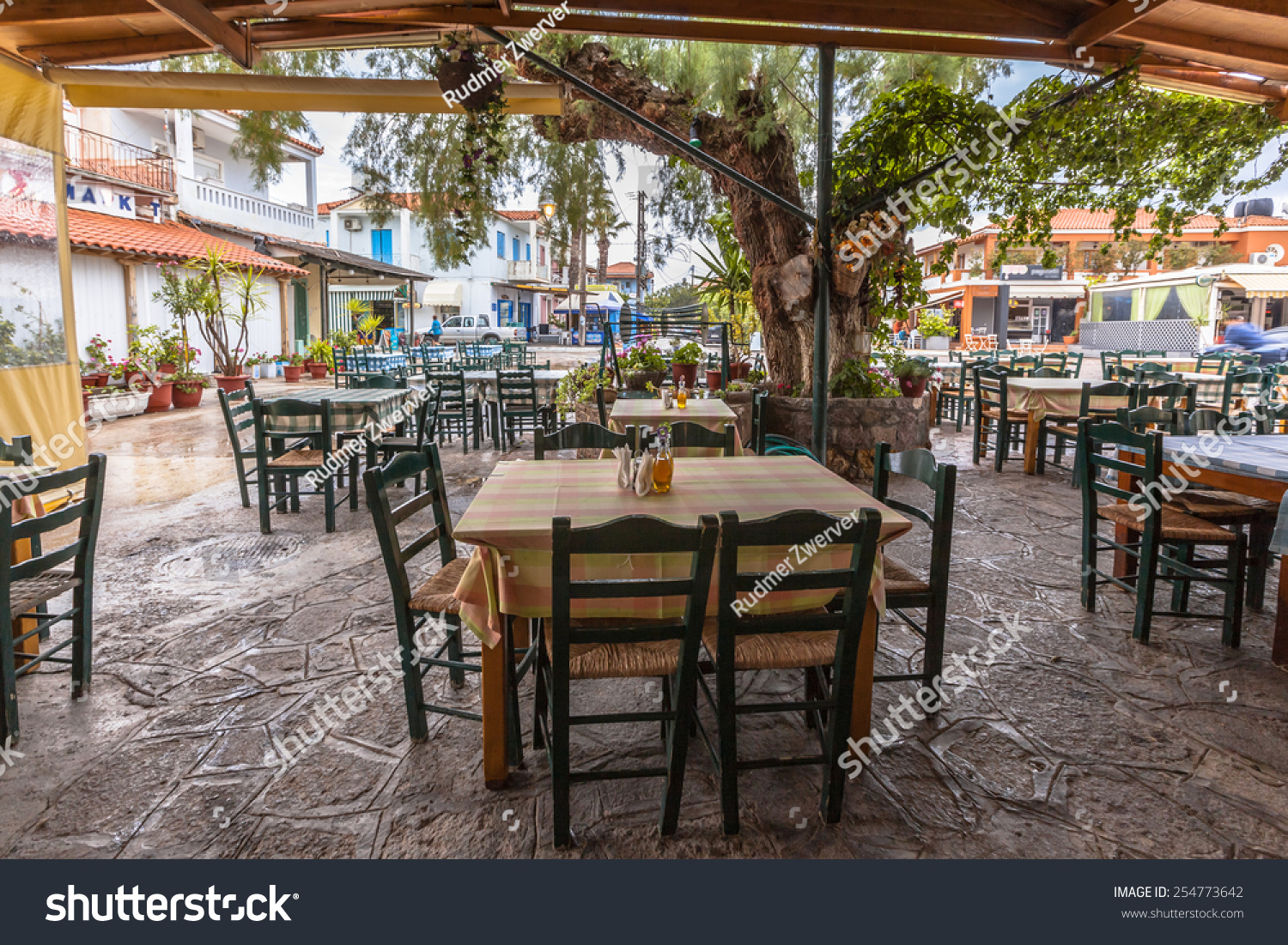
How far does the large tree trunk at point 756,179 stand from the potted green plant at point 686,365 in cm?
79

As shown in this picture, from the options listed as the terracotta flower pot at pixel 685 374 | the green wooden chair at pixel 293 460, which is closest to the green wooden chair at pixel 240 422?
the green wooden chair at pixel 293 460

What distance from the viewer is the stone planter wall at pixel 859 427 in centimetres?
666

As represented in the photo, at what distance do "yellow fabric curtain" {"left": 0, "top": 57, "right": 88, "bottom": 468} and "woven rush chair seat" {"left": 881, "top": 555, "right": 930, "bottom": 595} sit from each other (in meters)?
4.77

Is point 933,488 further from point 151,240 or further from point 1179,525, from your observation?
point 151,240

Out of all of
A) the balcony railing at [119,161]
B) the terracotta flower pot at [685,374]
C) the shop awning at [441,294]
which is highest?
the balcony railing at [119,161]

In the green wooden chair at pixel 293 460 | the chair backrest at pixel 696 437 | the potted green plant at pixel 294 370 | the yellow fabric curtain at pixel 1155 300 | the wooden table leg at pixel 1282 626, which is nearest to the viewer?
the wooden table leg at pixel 1282 626

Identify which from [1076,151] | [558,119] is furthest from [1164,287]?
[558,119]

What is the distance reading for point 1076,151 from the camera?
216 inches

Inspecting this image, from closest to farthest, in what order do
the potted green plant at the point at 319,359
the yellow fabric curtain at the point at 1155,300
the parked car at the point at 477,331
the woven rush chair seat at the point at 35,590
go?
the woven rush chair seat at the point at 35,590
the potted green plant at the point at 319,359
the yellow fabric curtain at the point at 1155,300
the parked car at the point at 477,331

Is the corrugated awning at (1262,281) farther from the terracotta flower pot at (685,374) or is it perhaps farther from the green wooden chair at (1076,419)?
the terracotta flower pot at (685,374)

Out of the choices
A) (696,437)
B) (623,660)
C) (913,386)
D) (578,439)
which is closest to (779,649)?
(623,660)

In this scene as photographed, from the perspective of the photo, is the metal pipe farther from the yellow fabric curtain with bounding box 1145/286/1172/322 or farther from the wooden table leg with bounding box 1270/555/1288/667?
the yellow fabric curtain with bounding box 1145/286/1172/322

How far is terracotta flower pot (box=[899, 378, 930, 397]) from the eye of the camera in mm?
7176

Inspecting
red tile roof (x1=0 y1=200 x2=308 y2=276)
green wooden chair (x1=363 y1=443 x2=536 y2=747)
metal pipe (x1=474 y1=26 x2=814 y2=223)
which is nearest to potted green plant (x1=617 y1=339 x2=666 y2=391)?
metal pipe (x1=474 y1=26 x2=814 y2=223)
